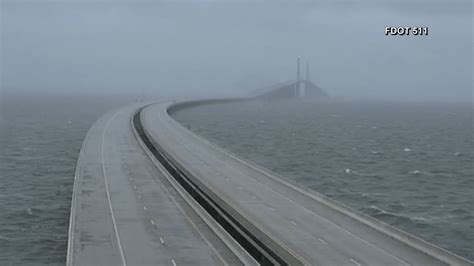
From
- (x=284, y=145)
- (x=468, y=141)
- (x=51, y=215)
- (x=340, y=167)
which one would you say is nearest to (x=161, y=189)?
(x=51, y=215)

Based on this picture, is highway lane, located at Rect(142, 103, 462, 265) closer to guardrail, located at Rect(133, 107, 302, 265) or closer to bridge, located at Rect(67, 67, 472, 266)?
bridge, located at Rect(67, 67, 472, 266)

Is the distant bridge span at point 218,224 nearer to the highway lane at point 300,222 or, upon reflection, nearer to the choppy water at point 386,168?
the highway lane at point 300,222

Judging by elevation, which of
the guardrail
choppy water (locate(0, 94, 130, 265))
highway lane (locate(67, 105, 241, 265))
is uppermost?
highway lane (locate(67, 105, 241, 265))

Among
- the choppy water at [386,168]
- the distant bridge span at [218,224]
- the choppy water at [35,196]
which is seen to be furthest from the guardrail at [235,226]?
the choppy water at [386,168]

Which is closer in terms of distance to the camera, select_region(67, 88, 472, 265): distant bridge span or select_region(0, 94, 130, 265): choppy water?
select_region(67, 88, 472, 265): distant bridge span

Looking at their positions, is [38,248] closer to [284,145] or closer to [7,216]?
[7,216]

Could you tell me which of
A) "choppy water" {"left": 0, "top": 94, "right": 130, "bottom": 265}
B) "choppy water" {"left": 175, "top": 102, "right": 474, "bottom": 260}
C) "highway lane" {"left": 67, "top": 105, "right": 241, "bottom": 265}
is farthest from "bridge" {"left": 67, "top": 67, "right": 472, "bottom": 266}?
"choppy water" {"left": 175, "top": 102, "right": 474, "bottom": 260}
